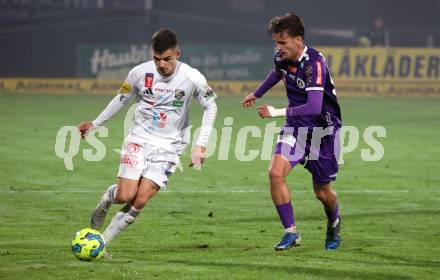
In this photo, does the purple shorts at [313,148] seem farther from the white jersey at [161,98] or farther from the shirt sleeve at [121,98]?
the shirt sleeve at [121,98]

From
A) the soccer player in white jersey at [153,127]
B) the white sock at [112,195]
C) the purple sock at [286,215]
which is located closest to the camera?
the soccer player in white jersey at [153,127]

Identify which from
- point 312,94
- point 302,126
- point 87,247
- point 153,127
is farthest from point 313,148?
point 87,247

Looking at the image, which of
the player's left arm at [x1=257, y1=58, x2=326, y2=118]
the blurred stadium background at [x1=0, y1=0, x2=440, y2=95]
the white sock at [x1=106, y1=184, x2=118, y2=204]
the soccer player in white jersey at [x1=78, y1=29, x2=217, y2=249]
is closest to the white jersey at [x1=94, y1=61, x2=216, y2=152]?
the soccer player in white jersey at [x1=78, y1=29, x2=217, y2=249]

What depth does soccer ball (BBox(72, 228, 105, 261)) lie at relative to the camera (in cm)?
862

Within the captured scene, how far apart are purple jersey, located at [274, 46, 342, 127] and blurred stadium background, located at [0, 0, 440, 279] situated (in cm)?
116

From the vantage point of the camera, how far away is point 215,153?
18.6 m

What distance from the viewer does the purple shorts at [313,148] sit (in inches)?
378

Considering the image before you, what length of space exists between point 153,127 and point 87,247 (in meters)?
1.26

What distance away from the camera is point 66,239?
398 inches

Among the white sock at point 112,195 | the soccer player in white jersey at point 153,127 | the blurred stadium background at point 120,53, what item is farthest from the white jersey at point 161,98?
the blurred stadium background at point 120,53

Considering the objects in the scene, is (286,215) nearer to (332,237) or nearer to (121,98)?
(332,237)

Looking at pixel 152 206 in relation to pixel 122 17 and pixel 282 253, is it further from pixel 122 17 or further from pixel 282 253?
pixel 122 17

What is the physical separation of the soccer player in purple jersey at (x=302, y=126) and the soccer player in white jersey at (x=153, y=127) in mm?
764

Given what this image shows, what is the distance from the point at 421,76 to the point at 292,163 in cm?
2587
